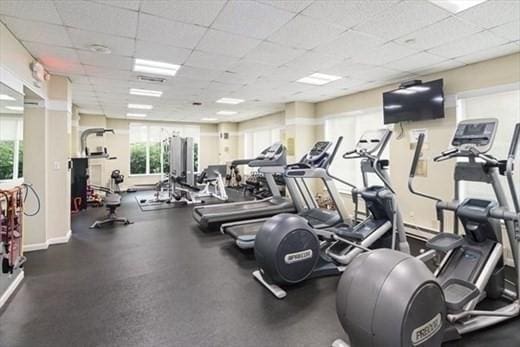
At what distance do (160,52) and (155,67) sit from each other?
0.80m

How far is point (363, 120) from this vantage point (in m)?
6.31

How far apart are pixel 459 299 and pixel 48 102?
5713 millimetres

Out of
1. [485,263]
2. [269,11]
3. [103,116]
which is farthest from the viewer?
[103,116]

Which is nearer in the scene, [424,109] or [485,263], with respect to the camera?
[485,263]

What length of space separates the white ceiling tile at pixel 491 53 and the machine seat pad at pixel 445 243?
2.56m

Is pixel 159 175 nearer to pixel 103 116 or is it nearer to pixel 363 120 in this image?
pixel 103 116

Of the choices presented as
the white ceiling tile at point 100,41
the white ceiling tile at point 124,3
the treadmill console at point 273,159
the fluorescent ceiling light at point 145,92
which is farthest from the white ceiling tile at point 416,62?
the fluorescent ceiling light at point 145,92

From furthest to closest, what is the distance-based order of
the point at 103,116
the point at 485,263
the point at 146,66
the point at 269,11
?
the point at 103,116 → the point at 146,66 → the point at 269,11 → the point at 485,263

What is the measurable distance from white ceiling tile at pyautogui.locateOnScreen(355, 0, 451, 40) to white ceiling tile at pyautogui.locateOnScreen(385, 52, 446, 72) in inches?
36.3

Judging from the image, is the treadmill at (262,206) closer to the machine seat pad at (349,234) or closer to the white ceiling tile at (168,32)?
the machine seat pad at (349,234)

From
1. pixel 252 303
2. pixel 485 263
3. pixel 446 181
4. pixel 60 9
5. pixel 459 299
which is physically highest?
pixel 60 9

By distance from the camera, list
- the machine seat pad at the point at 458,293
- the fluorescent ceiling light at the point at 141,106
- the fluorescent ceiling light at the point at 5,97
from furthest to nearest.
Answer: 1. the fluorescent ceiling light at the point at 141,106
2. the fluorescent ceiling light at the point at 5,97
3. the machine seat pad at the point at 458,293

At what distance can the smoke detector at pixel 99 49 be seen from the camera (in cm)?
355

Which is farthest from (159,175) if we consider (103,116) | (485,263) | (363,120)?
(485,263)
